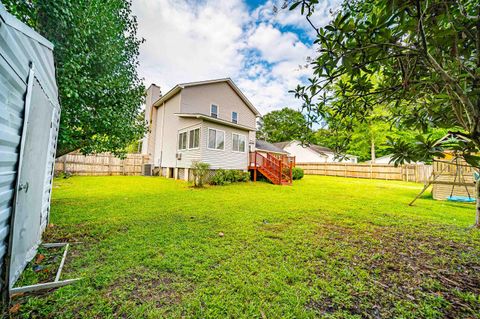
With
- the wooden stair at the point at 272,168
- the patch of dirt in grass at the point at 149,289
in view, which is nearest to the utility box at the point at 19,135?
the patch of dirt in grass at the point at 149,289

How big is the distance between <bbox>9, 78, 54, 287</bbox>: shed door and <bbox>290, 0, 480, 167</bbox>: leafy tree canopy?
3.04 m

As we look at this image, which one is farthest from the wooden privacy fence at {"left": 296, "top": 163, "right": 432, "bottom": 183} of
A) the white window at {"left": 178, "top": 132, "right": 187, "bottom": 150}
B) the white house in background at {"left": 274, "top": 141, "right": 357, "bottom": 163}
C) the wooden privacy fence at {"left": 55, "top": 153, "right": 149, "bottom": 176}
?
the wooden privacy fence at {"left": 55, "top": 153, "right": 149, "bottom": 176}

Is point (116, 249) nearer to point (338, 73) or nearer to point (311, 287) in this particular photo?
point (311, 287)

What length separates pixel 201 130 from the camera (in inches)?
404

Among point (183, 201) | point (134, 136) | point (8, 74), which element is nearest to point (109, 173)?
point (134, 136)

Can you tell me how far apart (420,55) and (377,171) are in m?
18.2

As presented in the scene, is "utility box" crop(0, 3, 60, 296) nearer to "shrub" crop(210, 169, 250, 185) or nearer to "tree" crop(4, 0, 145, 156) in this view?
"tree" crop(4, 0, 145, 156)

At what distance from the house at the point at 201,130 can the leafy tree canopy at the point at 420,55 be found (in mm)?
8609

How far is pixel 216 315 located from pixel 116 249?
1.99 m

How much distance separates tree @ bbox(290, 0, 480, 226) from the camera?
145cm

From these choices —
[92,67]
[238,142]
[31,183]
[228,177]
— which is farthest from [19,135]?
[238,142]

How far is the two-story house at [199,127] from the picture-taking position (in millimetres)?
10641

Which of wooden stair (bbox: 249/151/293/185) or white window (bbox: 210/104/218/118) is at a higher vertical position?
white window (bbox: 210/104/218/118)

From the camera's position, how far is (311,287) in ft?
6.47
